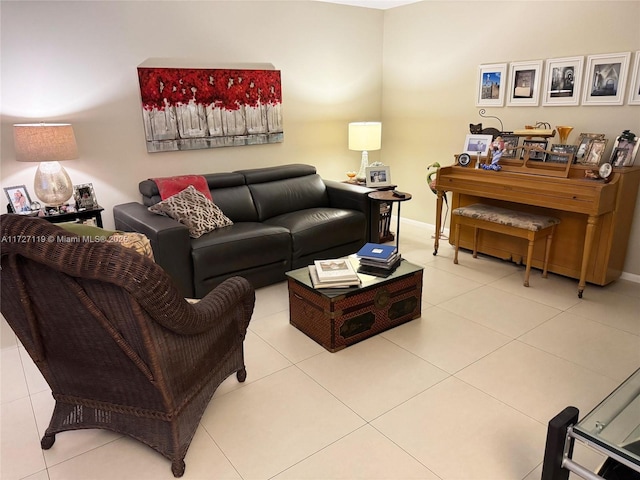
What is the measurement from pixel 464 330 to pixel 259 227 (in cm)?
172

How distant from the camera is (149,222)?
10.2ft

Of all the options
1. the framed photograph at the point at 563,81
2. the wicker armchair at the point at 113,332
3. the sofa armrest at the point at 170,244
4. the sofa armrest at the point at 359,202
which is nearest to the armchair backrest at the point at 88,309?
the wicker armchair at the point at 113,332

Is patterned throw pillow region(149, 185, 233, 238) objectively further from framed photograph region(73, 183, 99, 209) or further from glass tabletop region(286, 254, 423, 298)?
glass tabletop region(286, 254, 423, 298)

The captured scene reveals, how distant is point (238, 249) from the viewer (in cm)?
329

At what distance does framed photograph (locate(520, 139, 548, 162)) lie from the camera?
3.64 m

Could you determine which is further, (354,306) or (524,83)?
(524,83)

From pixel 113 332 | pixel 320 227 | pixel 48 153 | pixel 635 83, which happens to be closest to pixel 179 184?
pixel 48 153

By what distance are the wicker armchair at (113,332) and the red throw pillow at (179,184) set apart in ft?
5.84

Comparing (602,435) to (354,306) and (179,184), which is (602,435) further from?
(179,184)

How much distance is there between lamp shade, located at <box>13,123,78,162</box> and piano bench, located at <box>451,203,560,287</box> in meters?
3.10

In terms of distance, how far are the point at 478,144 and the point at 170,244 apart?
9.22ft

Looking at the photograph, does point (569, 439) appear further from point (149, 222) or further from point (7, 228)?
point (149, 222)

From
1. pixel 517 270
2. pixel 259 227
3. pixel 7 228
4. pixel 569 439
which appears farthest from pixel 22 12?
pixel 517 270

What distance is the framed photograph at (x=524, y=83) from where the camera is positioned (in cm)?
387
